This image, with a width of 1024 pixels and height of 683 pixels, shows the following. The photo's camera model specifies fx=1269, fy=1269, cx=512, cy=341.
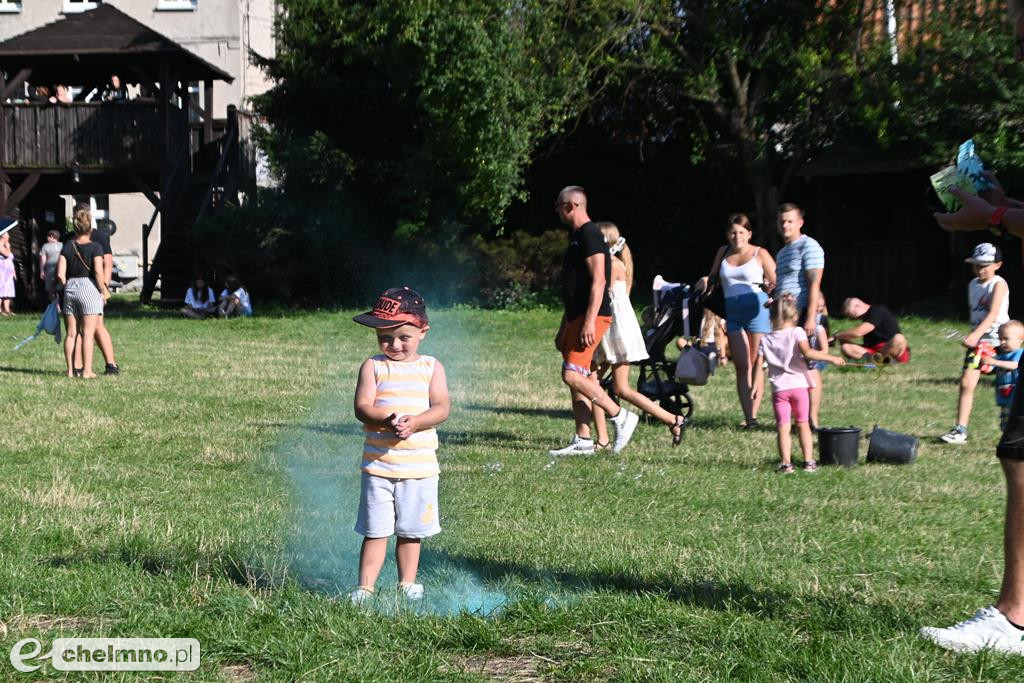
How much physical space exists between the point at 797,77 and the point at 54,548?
23297mm

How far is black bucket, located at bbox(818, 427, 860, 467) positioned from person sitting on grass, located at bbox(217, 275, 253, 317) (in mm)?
18275

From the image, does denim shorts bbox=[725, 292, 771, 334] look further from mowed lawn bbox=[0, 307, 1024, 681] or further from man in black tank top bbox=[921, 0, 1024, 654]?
man in black tank top bbox=[921, 0, 1024, 654]

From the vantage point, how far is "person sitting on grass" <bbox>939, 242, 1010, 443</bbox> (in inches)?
415

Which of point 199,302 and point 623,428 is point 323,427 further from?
point 199,302

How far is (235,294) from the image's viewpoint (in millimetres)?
26016

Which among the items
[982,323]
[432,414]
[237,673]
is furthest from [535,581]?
[982,323]

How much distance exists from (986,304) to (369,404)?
7386 millimetres

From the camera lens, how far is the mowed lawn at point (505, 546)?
14.6ft

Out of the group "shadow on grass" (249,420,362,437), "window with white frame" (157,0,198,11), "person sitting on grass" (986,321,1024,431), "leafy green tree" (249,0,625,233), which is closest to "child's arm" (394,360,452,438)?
"shadow on grass" (249,420,362,437)

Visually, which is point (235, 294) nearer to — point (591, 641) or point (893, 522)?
point (893, 522)

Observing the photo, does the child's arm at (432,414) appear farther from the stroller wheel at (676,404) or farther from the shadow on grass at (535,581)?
the stroller wheel at (676,404)

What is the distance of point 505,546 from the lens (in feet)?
20.4

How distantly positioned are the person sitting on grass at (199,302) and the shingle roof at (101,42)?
22.9 ft

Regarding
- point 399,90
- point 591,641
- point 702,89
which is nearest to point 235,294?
point 399,90
